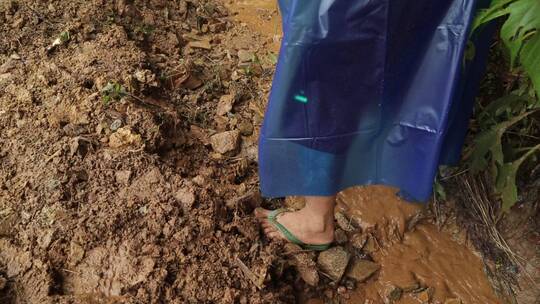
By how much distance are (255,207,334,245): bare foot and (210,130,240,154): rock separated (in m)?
0.33

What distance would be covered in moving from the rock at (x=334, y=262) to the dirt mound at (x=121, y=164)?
18cm

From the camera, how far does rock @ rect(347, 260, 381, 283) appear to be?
1.82m

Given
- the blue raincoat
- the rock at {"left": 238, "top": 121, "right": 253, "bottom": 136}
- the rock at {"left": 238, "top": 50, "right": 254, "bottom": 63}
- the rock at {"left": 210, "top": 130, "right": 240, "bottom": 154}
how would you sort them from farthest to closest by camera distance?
the rock at {"left": 238, "top": 50, "right": 254, "bottom": 63} < the rock at {"left": 238, "top": 121, "right": 253, "bottom": 136} < the rock at {"left": 210, "top": 130, "right": 240, "bottom": 154} < the blue raincoat

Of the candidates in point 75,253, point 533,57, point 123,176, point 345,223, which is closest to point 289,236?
point 345,223

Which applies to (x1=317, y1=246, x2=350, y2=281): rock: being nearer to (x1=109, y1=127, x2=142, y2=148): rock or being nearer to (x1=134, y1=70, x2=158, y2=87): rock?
(x1=109, y1=127, x2=142, y2=148): rock

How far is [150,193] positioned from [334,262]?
687 millimetres

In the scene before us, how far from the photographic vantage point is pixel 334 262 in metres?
1.79

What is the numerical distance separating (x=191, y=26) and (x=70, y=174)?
1254 millimetres

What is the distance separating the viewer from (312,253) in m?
1.82

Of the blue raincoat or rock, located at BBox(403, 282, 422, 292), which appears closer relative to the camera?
the blue raincoat

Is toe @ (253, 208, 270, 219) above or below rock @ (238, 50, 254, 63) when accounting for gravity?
below

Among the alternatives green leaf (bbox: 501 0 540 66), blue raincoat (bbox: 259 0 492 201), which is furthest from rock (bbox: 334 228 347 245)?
green leaf (bbox: 501 0 540 66)

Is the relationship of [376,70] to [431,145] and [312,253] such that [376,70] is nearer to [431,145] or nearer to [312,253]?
[431,145]

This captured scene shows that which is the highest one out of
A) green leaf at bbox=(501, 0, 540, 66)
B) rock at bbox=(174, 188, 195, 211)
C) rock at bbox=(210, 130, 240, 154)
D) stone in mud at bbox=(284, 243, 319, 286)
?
green leaf at bbox=(501, 0, 540, 66)
